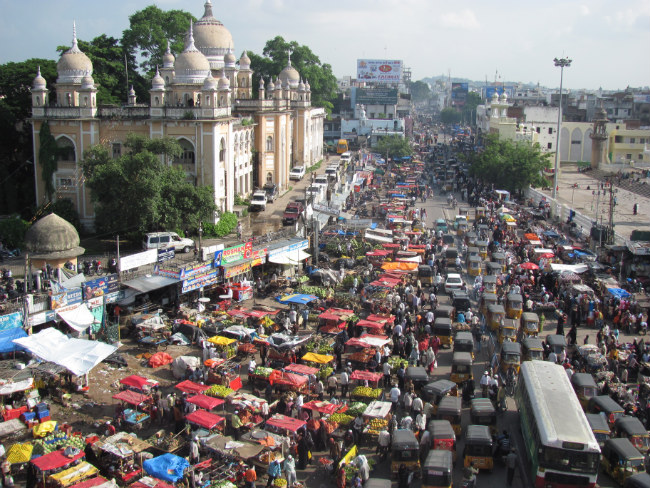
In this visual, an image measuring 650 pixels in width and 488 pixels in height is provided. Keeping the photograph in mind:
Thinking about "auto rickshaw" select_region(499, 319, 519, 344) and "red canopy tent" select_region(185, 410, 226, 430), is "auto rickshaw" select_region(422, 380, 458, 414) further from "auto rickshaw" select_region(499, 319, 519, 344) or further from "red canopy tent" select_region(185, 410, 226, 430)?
"red canopy tent" select_region(185, 410, 226, 430)

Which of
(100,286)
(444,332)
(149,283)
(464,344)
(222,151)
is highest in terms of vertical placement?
(222,151)

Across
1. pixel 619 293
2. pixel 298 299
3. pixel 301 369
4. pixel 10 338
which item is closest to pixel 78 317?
pixel 10 338

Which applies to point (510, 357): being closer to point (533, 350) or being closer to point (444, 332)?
point (533, 350)

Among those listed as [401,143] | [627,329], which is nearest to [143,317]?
[627,329]

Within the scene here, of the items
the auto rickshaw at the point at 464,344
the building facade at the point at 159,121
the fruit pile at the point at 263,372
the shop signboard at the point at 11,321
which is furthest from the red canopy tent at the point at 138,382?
the building facade at the point at 159,121

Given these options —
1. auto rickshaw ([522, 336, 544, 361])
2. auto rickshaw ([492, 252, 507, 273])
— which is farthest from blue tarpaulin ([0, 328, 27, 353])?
auto rickshaw ([492, 252, 507, 273])
